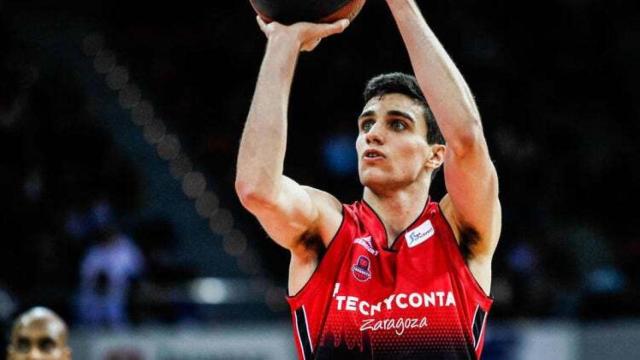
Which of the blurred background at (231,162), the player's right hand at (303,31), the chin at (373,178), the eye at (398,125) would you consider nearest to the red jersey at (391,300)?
the chin at (373,178)

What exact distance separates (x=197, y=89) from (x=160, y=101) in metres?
0.56

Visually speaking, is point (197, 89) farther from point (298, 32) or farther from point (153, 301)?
point (298, 32)

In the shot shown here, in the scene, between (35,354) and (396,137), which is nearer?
(396,137)

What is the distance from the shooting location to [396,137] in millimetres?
4523

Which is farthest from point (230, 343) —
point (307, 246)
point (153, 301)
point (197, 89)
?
point (307, 246)

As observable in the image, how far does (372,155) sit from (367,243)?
338 mm

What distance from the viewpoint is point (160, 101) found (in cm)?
1596

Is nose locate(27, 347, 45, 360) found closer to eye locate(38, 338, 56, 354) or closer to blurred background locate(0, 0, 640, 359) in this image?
eye locate(38, 338, 56, 354)

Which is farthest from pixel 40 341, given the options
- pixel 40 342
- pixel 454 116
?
pixel 454 116

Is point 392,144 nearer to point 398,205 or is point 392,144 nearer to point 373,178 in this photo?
point 373,178

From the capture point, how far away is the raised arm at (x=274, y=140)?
3947 millimetres

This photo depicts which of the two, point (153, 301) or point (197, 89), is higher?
point (197, 89)

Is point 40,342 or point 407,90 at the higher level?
point 407,90

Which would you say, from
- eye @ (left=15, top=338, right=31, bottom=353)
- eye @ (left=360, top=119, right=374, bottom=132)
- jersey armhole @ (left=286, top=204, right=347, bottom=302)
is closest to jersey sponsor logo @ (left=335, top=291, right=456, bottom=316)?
jersey armhole @ (left=286, top=204, right=347, bottom=302)
